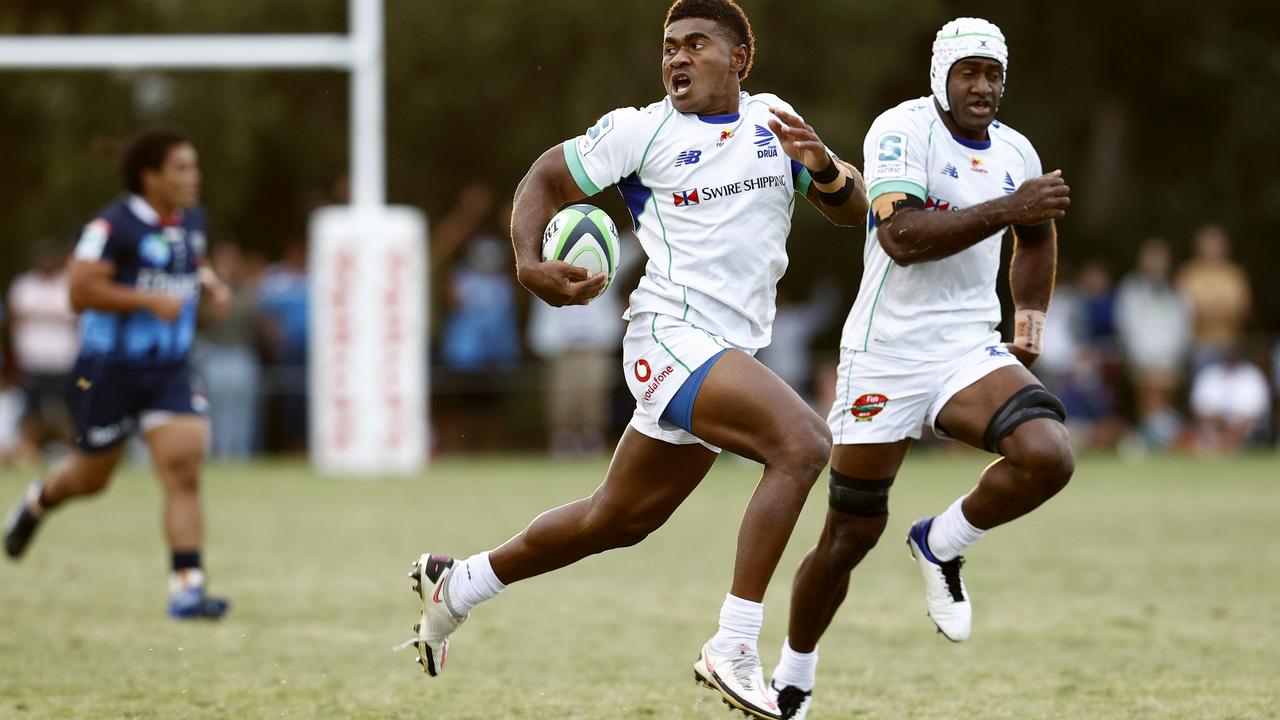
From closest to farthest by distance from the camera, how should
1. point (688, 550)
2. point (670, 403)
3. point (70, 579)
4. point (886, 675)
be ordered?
point (670, 403) → point (886, 675) → point (70, 579) → point (688, 550)

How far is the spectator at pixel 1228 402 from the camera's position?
2012cm

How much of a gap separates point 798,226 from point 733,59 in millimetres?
19139

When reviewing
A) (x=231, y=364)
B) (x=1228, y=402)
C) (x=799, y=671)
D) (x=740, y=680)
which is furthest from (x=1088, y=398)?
(x=740, y=680)

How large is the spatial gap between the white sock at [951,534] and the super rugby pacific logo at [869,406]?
1.42ft

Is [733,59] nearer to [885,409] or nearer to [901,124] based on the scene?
[901,124]

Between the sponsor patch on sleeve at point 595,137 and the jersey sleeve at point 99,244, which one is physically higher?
the sponsor patch on sleeve at point 595,137

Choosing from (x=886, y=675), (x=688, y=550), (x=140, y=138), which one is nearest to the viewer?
(x=886, y=675)

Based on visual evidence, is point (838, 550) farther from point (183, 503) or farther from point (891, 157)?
point (183, 503)

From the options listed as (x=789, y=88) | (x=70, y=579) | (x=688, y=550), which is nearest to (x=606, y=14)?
(x=789, y=88)

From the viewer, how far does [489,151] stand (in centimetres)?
2564

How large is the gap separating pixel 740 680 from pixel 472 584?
3.98 ft

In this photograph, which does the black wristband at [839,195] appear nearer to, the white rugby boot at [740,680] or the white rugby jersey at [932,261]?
the white rugby jersey at [932,261]

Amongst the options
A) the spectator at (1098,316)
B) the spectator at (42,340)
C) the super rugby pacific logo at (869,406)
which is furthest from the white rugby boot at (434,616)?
the spectator at (1098,316)

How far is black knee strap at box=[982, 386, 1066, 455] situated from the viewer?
6316 mm
